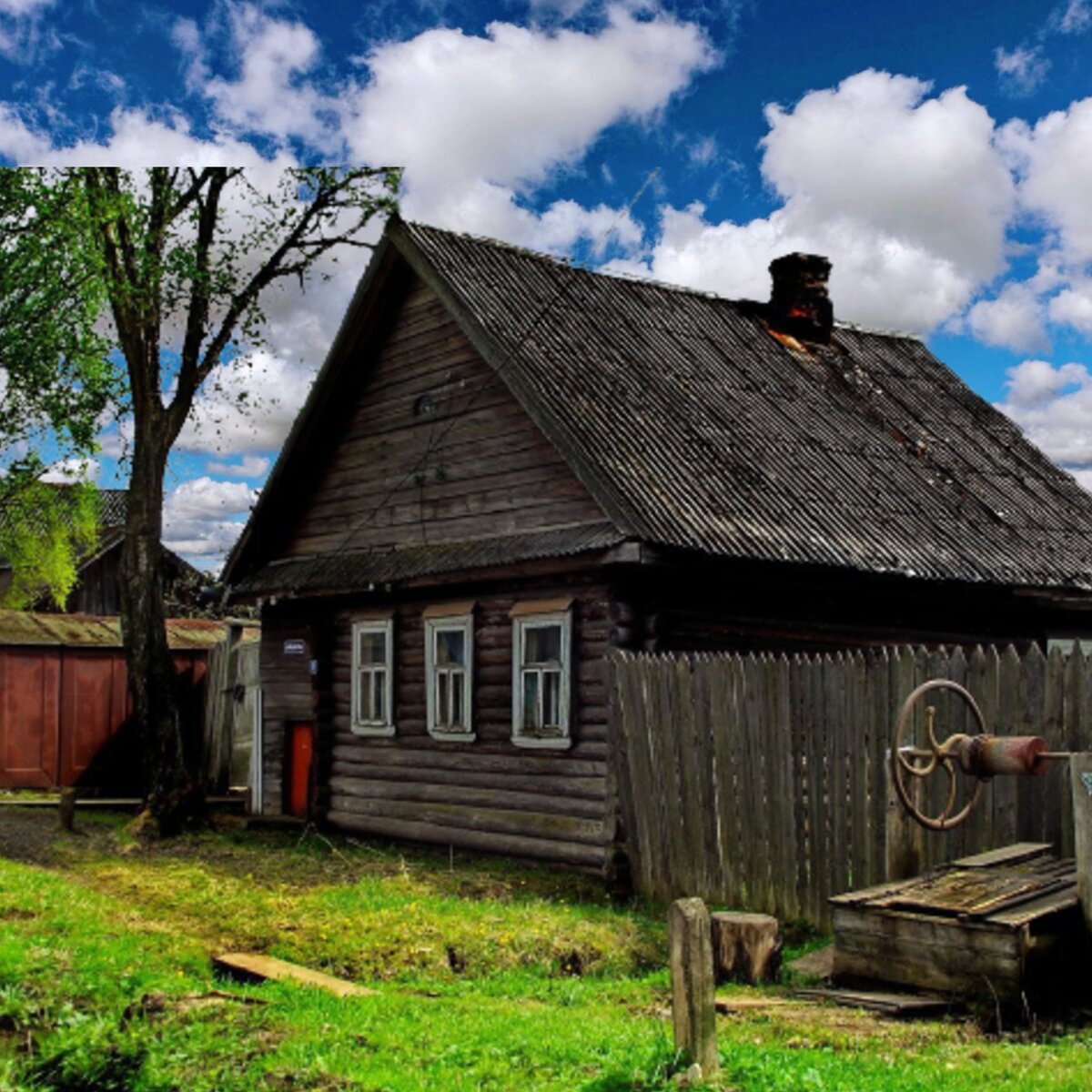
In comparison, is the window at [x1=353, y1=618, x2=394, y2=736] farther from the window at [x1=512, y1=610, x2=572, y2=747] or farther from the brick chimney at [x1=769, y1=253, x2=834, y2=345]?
the brick chimney at [x1=769, y1=253, x2=834, y2=345]

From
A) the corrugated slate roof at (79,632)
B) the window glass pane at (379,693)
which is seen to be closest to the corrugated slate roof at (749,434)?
the window glass pane at (379,693)

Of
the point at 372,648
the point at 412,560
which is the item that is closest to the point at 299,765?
the point at 372,648

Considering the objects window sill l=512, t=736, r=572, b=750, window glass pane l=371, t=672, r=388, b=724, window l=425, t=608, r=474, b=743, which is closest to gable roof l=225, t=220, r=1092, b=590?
window sill l=512, t=736, r=572, b=750

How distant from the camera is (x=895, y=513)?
1573 centimetres

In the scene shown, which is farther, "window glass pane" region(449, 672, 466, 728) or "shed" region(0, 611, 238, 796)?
"shed" region(0, 611, 238, 796)

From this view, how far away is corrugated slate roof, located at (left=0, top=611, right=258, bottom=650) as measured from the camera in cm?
2438

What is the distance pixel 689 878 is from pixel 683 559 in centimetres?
295

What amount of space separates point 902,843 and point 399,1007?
3.48 m

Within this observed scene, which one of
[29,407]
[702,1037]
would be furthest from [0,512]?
[702,1037]

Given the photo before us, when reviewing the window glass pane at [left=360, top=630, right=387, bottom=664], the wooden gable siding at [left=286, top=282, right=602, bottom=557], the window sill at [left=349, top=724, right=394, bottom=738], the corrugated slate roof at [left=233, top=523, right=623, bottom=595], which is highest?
the wooden gable siding at [left=286, top=282, right=602, bottom=557]

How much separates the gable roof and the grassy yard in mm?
4004

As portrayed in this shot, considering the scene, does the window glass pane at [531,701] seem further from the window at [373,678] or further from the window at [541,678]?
the window at [373,678]

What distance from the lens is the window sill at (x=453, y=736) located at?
15492 millimetres

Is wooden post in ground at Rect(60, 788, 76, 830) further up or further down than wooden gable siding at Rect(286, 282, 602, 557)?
further down
